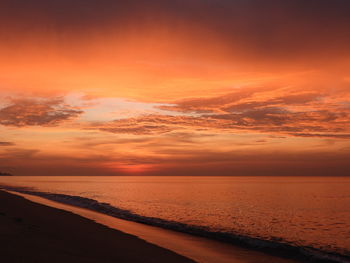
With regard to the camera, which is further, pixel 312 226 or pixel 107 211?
pixel 107 211

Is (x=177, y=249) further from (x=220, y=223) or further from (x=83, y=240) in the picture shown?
(x=220, y=223)

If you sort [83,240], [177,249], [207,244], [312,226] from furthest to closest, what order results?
[312,226], [207,244], [177,249], [83,240]

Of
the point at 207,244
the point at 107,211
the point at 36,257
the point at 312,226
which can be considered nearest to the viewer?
the point at 36,257

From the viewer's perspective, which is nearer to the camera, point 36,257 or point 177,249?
point 36,257

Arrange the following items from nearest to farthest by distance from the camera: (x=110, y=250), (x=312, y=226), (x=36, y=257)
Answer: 1. (x=36, y=257)
2. (x=110, y=250)
3. (x=312, y=226)

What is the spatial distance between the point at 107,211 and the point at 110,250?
20.7 metres

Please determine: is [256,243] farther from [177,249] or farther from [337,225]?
[337,225]

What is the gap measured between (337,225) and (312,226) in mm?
2545

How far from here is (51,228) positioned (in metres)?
16.4

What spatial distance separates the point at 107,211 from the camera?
3222 centimetres

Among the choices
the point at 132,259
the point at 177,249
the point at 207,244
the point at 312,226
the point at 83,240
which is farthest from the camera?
the point at 312,226

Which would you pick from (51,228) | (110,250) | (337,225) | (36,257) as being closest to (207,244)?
(110,250)

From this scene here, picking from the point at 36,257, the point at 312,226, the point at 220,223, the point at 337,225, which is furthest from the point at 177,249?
the point at 337,225

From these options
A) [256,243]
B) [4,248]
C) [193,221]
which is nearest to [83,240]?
[4,248]
